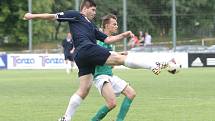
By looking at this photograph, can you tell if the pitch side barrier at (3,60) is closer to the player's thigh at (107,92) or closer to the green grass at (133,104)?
the green grass at (133,104)

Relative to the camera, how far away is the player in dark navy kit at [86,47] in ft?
34.0

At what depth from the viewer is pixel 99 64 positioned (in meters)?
10.5

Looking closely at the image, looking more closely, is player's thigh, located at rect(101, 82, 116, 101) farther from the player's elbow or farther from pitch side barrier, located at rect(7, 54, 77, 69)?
pitch side barrier, located at rect(7, 54, 77, 69)

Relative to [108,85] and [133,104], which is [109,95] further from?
[133,104]

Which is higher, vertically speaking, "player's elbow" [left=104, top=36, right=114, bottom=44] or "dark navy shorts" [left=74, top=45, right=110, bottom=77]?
"player's elbow" [left=104, top=36, right=114, bottom=44]

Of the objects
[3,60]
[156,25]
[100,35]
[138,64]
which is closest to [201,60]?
[156,25]

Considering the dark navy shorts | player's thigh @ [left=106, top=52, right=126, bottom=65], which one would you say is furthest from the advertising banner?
player's thigh @ [left=106, top=52, right=126, bottom=65]

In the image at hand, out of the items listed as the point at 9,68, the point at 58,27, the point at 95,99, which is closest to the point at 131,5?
the point at 58,27

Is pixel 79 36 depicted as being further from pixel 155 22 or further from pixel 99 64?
pixel 155 22

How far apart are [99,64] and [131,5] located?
36018 mm

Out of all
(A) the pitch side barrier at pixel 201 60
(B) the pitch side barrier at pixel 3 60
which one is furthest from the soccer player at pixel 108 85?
(B) the pitch side barrier at pixel 3 60

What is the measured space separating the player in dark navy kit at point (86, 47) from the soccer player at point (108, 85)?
0.31 meters

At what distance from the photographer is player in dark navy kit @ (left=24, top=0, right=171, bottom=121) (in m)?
10.4

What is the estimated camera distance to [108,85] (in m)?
11.2
